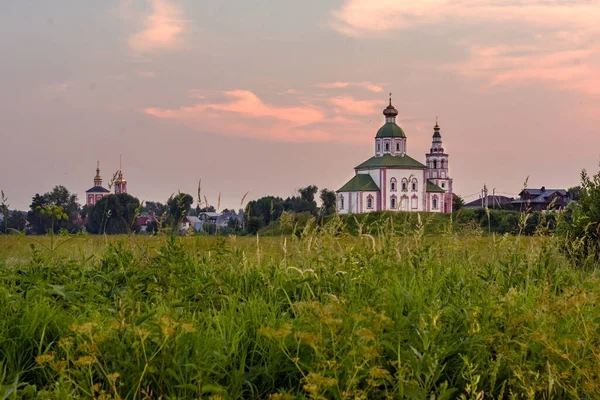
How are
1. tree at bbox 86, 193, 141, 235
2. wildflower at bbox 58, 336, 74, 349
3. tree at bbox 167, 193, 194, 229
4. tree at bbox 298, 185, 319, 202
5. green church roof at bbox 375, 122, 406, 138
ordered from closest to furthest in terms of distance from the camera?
wildflower at bbox 58, 336, 74, 349 < tree at bbox 167, 193, 194, 229 < tree at bbox 86, 193, 141, 235 < tree at bbox 298, 185, 319, 202 < green church roof at bbox 375, 122, 406, 138

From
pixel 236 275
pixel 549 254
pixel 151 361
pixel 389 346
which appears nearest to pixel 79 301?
pixel 236 275

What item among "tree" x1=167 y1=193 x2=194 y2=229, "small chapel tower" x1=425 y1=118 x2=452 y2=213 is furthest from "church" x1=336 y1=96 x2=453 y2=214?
"tree" x1=167 y1=193 x2=194 y2=229

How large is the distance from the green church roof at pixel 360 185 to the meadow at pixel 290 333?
3410 inches

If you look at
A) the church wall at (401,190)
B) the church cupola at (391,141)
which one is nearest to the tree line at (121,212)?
the church wall at (401,190)

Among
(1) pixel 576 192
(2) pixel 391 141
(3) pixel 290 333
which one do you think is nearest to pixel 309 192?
(2) pixel 391 141

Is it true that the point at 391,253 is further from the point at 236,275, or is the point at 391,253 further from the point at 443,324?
the point at 443,324

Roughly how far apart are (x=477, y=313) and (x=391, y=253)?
2.20m

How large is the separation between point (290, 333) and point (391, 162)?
9265 centimetres

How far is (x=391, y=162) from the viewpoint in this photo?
313 feet

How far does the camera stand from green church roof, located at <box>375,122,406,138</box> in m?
99.7

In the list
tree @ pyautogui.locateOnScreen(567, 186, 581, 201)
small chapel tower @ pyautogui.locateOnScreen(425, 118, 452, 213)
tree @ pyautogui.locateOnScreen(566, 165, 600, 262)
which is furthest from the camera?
small chapel tower @ pyautogui.locateOnScreen(425, 118, 452, 213)

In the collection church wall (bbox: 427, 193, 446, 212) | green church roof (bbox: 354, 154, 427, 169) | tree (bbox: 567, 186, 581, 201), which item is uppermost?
green church roof (bbox: 354, 154, 427, 169)

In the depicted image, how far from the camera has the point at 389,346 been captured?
385 cm

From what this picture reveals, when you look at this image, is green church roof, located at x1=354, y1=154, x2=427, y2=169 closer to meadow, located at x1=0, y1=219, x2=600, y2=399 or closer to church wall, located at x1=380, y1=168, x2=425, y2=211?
church wall, located at x1=380, y1=168, x2=425, y2=211
